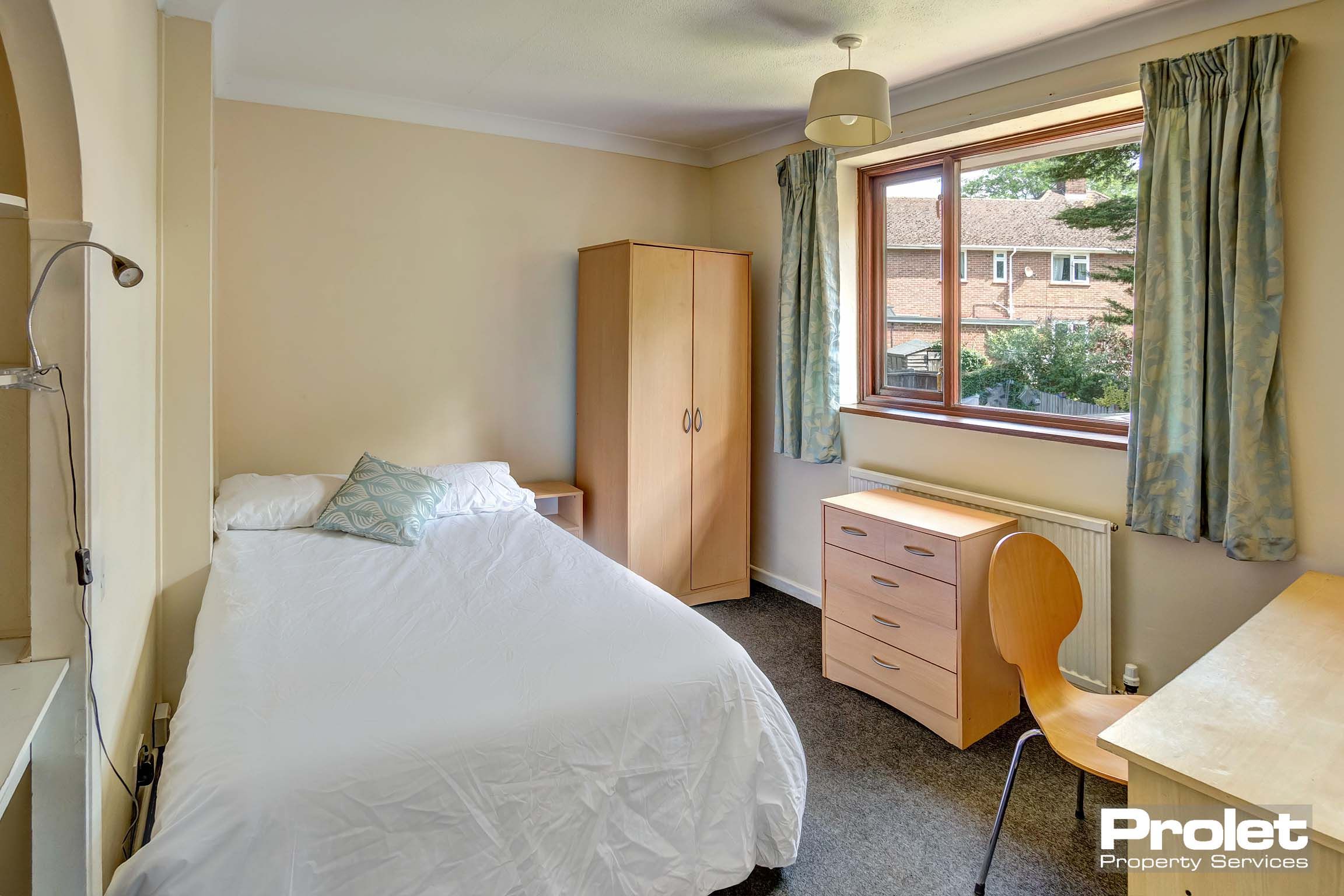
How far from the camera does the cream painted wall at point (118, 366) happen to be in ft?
4.61

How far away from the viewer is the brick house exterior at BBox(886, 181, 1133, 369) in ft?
9.96

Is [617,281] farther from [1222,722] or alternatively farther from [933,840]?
[1222,722]

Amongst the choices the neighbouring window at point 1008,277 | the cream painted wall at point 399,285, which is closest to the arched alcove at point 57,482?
the cream painted wall at point 399,285

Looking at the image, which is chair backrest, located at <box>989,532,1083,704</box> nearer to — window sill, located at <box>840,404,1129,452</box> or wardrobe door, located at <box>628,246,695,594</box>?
window sill, located at <box>840,404,1129,452</box>

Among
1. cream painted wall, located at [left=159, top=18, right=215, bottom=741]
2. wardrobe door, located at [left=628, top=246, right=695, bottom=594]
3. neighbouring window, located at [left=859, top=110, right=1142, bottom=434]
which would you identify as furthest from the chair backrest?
cream painted wall, located at [left=159, top=18, right=215, bottom=741]

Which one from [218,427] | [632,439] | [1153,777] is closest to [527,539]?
[632,439]

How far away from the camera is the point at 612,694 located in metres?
1.78

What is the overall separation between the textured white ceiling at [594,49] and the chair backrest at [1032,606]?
6.04 feet

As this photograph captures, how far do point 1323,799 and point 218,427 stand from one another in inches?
150

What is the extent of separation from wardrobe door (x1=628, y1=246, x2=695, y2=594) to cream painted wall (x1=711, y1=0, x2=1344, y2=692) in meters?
0.82

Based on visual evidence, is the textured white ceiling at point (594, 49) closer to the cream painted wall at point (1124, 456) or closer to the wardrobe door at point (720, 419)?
the cream painted wall at point (1124, 456)

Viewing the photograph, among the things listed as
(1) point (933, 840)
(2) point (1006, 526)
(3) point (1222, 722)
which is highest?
(2) point (1006, 526)

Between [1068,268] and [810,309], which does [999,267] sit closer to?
[1068,268]

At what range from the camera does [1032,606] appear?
2092mm
